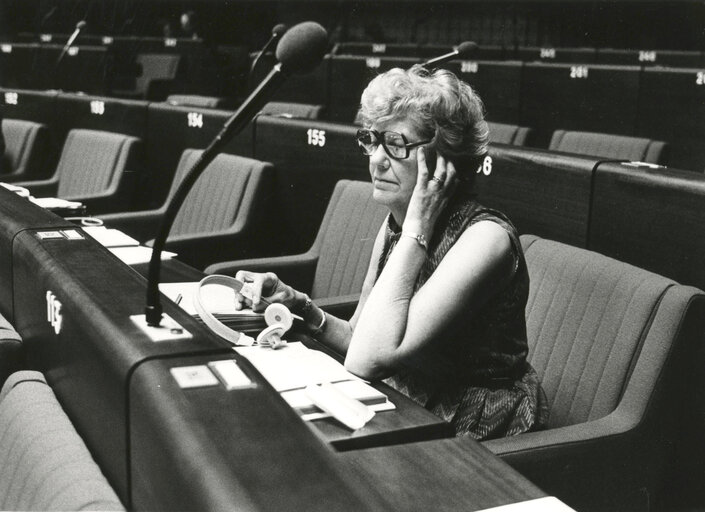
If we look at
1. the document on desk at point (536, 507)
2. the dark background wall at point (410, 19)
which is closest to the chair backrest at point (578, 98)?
the dark background wall at point (410, 19)

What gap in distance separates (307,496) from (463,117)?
3.95 feet

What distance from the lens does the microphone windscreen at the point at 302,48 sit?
1.27 metres

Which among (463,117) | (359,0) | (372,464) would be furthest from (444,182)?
(359,0)

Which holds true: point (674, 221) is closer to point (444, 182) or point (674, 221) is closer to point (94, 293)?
point (444, 182)

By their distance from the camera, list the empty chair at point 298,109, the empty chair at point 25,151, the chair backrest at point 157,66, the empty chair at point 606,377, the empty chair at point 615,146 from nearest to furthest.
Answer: the empty chair at point 606,377 → the empty chair at point 615,146 → the empty chair at point 25,151 → the empty chair at point 298,109 → the chair backrest at point 157,66

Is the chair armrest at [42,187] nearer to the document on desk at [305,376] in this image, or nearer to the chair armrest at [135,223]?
the chair armrest at [135,223]

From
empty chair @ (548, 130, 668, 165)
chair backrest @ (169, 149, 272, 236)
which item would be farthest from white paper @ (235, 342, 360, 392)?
empty chair @ (548, 130, 668, 165)

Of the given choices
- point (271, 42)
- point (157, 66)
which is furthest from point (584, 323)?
point (157, 66)

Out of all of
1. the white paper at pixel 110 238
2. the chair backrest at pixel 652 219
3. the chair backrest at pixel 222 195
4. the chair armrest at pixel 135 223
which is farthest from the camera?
the chair armrest at pixel 135 223

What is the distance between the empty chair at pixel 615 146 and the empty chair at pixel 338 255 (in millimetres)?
1213

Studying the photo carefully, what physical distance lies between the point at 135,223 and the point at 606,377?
2465 mm

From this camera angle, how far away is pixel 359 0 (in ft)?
35.7

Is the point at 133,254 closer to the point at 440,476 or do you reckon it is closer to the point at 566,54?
the point at 440,476

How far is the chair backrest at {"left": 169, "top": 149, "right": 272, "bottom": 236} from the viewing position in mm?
3582
